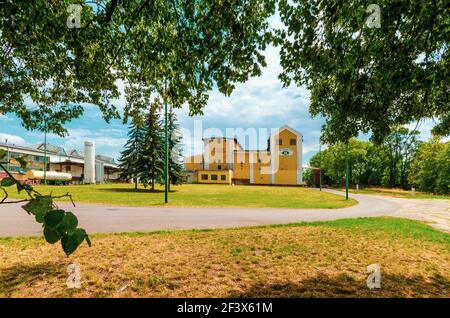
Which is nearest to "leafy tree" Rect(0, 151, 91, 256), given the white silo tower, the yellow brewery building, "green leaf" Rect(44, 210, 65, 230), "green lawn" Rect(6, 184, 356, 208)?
"green leaf" Rect(44, 210, 65, 230)

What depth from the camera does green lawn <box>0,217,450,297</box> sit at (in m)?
4.06

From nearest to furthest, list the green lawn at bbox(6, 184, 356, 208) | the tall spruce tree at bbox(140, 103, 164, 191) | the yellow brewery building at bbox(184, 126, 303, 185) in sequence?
1. the green lawn at bbox(6, 184, 356, 208)
2. the tall spruce tree at bbox(140, 103, 164, 191)
3. the yellow brewery building at bbox(184, 126, 303, 185)

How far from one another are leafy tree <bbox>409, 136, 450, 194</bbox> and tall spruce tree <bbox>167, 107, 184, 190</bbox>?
4144 centimetres

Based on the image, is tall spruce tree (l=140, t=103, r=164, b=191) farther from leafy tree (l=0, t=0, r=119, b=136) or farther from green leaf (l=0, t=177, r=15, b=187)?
green leaf (l=0, t=177, r=15, b=187)

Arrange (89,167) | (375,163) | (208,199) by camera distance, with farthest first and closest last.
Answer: (375,163) < (89,167) < (208,199)

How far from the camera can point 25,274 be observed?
4543mm

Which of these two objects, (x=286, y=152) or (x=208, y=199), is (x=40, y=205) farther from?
(x=286, y=152)

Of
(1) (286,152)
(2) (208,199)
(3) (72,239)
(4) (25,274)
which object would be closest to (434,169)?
(1) (286,152)

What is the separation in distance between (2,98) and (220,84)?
17.4 feet

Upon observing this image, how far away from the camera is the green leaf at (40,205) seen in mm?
1226

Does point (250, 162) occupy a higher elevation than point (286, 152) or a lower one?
lower

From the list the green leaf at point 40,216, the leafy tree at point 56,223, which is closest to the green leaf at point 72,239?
the leafy tree at point 56,223

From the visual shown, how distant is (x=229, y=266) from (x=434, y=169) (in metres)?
54.2

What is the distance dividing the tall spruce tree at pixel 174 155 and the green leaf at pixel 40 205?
28.3 meters
